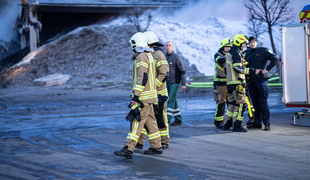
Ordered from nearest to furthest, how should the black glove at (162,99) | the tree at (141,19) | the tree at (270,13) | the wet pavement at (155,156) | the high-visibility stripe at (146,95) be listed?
1. the wet pavement at (155,156)
2. the high-visibility stripe at (146,95)
3. the black glove at (162,99)
4. the tree at (270,13)
5. the tree at (141,19)

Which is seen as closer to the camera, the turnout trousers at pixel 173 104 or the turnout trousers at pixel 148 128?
the turnout trousers at pixel 148 128

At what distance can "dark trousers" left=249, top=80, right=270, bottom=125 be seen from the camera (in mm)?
9183

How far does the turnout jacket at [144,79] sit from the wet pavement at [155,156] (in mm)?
943

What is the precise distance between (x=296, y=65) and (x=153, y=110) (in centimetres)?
397

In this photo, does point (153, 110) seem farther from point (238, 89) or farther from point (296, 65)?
point (296, 65)

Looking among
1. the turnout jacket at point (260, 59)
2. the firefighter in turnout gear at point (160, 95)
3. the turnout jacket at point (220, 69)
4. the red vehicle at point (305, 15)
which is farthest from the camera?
the turnout jacket at point (220, 69)

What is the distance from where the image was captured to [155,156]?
22.3 feet

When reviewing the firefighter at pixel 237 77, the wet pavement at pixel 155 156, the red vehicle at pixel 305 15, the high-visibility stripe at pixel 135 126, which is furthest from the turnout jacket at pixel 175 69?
the high-visibility stripe at pixel 135 126

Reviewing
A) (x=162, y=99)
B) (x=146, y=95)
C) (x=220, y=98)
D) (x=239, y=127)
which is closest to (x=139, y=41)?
(x=146, y=95)

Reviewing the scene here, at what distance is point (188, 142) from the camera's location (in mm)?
7918

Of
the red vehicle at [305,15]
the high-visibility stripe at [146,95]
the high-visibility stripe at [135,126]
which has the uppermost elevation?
the red vehicle at [305,15]

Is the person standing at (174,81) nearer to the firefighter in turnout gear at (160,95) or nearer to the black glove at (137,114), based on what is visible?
the firefighter in turnout gear at (160,95)

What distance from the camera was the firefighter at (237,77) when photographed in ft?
29.6

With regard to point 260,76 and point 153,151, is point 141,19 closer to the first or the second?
point 260,76
